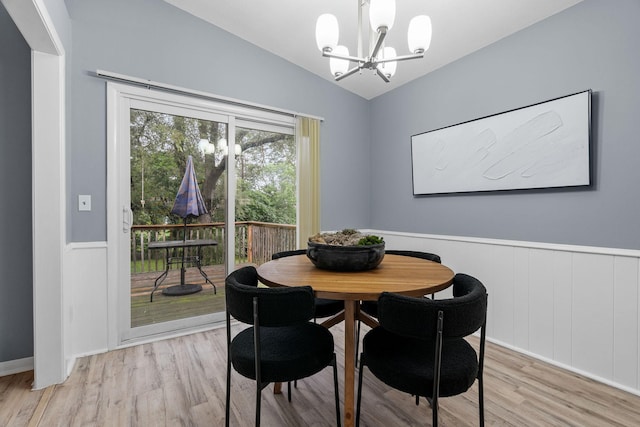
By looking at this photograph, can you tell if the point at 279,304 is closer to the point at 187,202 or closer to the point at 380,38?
the point at 380,38

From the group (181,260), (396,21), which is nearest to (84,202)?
(181,260)

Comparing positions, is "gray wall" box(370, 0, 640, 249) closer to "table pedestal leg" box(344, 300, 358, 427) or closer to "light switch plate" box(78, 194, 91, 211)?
"table pedestal leg" box(344, 300, 358, 427)

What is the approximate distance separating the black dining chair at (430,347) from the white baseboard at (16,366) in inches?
93.5

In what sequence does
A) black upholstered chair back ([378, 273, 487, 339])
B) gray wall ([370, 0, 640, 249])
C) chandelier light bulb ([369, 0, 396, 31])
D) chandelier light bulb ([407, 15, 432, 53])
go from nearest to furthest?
1. black upholstered chair back ([378, 273, 487, 339])
2. chandelier light bulb ([369, 0, 396, 31])
3. chandelier light bulb ([407, 15, 432, 53])
4. gray wall ([370, 0, 640, 249])

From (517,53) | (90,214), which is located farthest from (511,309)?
(90,214)

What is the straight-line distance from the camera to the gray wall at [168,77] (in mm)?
2328

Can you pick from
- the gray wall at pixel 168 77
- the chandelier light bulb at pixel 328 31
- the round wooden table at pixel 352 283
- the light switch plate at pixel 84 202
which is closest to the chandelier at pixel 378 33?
the chandelier light bulb at pixel 328 31

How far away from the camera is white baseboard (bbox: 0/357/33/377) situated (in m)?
2.09

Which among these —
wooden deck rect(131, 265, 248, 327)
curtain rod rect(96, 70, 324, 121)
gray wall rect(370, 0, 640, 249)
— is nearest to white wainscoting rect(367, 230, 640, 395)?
gray wall rect(370, 0, 640, 249)

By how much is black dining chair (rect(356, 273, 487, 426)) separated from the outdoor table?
6.77 ft

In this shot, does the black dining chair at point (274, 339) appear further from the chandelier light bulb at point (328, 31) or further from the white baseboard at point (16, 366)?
the white baseboard at point (16, 366)

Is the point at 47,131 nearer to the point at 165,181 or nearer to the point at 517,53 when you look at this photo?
the point at 165,181

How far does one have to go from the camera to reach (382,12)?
137cm

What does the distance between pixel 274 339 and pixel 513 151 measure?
2.28 meters
